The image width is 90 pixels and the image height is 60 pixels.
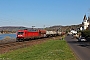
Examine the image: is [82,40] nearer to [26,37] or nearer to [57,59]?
[26,37]

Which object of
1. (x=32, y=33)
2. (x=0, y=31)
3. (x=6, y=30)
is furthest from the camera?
(x=6, y=30)

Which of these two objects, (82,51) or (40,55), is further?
(82,51)

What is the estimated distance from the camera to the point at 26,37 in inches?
2419

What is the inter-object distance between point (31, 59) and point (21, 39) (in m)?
43.6

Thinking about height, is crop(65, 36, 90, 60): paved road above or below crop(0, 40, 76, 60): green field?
below

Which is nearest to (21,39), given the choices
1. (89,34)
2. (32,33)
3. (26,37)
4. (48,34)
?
(26,37)

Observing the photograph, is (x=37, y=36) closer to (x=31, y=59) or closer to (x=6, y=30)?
(x=31, y=59)

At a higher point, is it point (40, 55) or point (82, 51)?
point (40, 55)

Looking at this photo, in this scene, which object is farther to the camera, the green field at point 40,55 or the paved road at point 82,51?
the paved road at point 82,51

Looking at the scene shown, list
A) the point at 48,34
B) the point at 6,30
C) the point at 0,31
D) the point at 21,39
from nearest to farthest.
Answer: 1. the point at 21,39
2. the point at 48,34
3. the point at 0,31
4. the point at 6,30

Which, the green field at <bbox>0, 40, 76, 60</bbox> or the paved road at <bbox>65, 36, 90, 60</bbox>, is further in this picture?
the paved road at <bbox>65, 36, 90, 60</bbox>

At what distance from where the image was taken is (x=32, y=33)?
223ft

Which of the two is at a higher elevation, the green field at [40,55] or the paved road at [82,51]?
the green field at [40,55]

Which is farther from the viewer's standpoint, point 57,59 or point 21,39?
point 21,39
